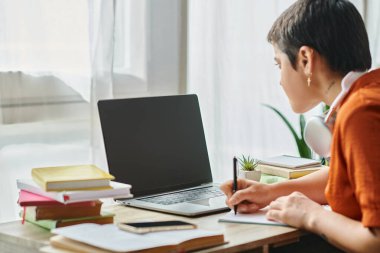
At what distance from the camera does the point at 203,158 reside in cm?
232

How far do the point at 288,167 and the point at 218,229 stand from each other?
1.99ft

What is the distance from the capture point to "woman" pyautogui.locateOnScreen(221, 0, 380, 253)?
5.07 ft

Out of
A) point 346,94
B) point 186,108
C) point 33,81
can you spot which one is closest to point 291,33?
point 346,94

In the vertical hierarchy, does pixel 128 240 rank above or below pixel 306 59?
below

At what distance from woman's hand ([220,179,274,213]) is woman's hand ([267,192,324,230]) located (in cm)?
10

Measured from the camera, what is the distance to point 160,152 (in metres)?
2.20

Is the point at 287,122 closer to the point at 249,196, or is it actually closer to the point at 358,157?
the point at 249,196

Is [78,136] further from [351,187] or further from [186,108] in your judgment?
[351,187]

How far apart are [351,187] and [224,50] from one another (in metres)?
1.48

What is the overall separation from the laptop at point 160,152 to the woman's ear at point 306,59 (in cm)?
43

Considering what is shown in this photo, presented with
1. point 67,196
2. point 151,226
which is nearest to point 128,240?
point 151,226

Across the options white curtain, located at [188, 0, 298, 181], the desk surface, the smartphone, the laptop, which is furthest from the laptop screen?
white curtain, located at [188, 0, 298, 181]

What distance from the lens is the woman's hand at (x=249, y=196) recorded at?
1.90 metres

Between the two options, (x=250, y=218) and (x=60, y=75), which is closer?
(x=250, y=218)
